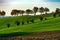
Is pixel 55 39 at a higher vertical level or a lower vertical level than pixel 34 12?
higher

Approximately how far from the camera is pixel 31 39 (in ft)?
57.2

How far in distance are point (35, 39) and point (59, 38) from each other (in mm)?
2164

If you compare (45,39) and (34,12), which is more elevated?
(45,39)

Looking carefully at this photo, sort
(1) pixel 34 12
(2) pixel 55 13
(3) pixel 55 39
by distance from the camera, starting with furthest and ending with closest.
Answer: (1) pixel 34 12 → (2) pixel 55 13 → (3) pixel 55 39

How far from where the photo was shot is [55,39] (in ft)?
56.4

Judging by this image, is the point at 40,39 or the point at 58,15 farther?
the point at 58,15

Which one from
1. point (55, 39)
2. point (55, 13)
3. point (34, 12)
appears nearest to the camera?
point (55, 39)

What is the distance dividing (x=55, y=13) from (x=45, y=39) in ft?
106

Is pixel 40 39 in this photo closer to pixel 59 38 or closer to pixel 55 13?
pixel 59 38

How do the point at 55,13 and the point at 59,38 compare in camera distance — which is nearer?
the point at 59,38

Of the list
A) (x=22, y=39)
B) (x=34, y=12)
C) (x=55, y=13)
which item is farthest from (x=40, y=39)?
(x=34, y=12)

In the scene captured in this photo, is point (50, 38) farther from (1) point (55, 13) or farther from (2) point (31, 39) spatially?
(1) point (55, 13)

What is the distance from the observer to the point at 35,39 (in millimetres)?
17438

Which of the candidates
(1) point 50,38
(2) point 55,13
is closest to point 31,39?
(1) point 50,38
